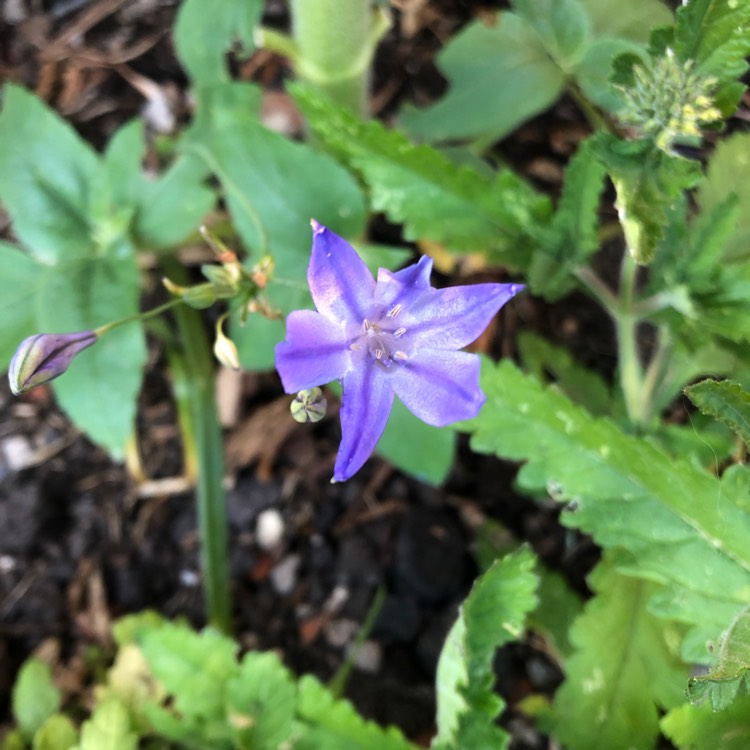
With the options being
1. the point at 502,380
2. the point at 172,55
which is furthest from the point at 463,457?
the point at 172,55

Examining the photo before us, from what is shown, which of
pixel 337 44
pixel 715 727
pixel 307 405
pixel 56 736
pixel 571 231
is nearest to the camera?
pixel 307 405

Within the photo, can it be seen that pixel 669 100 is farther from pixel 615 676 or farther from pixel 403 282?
pixel 615 676

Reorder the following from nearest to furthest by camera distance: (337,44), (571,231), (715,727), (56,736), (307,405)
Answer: (307,405), (715,727), (571,231), (56,736), (337,44)

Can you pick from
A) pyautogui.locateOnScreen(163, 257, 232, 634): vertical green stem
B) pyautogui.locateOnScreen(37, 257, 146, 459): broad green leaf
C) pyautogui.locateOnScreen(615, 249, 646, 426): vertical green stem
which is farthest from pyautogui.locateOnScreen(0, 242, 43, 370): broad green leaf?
pyautogui.locateOnScreen(615, 249, 646, 426): vertical green stem

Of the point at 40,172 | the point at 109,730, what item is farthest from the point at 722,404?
the point at 40,172

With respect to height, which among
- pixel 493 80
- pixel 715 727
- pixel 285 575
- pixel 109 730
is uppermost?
pixel 493 80

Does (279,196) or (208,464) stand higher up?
(279,196)

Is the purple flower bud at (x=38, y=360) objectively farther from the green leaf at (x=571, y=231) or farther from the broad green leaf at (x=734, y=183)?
the broad green leaf at (x=734, y=183)

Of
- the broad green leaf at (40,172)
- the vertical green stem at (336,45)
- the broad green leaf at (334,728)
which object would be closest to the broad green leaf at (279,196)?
the vertical green stem at (336,45)
